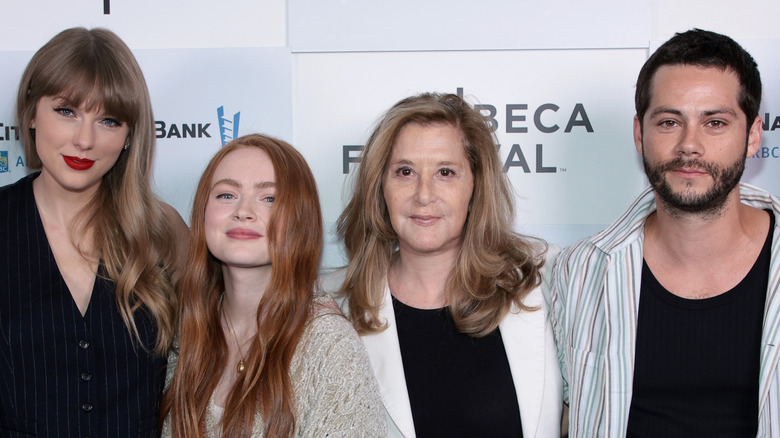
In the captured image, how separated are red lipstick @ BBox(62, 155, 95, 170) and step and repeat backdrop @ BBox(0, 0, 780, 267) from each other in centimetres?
82

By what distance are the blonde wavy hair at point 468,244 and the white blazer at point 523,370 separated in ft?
0.12

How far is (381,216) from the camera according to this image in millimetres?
2328

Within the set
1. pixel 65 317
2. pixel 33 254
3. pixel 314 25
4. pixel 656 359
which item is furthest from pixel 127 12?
pixel 656 359

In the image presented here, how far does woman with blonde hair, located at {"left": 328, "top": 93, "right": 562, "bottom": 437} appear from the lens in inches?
79.4

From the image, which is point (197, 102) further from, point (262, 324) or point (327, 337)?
point (327, 337)

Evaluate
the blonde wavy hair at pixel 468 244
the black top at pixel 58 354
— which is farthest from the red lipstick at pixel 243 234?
the blonde wavy hair at pixel 468 244

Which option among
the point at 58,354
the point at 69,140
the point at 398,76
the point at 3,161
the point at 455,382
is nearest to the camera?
the point at 58,354

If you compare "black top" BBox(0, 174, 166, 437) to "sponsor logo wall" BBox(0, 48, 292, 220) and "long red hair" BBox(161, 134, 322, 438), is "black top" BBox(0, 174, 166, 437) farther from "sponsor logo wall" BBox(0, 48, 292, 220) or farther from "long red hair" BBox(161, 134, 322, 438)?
"sponsor logo wall" BBox(0, 48, 292, 220)

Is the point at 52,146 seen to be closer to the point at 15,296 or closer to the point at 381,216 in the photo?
the point at 15,296

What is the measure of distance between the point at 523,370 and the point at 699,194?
699 mm

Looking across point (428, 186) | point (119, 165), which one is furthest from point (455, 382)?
point (119, 165)

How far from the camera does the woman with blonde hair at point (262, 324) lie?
1.76 metres

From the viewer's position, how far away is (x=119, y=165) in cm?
212

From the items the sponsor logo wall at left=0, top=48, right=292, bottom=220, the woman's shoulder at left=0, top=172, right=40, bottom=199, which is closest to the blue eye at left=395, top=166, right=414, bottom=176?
the sponsor logo wall at left=0, top=48, right=292, bottom=220
